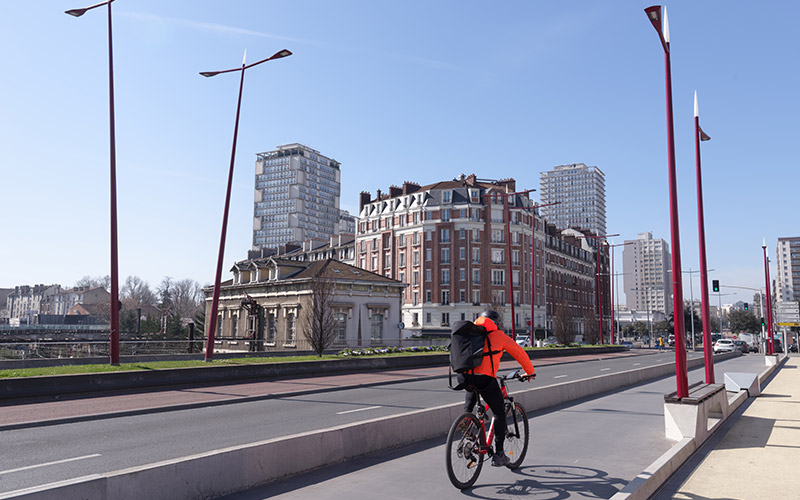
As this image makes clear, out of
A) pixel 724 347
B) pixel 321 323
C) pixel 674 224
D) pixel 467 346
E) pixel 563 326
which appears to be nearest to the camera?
pixel 467 346

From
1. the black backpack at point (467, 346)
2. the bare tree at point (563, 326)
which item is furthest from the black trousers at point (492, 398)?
the bare tree at point (563, 326)

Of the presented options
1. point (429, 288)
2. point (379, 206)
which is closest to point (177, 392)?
point (429, 288)

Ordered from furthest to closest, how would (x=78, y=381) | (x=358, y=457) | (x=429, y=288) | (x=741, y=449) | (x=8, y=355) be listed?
1. (x=429, y=288)
2. (x=8, y=355)
3. (x=78, y=381)
4. (x=741, y=449)
5. (x=358, y=457)

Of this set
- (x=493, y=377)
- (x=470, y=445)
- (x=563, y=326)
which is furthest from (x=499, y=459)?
(x=563, y=326)

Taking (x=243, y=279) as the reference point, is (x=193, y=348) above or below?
below

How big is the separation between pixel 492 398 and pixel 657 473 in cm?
208

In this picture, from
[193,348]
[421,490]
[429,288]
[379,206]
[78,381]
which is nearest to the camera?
[421,490]

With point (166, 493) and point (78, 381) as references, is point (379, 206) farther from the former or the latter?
point (166, 493)

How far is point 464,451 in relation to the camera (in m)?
5.94

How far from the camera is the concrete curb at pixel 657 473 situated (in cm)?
549

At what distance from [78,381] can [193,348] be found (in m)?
16.9

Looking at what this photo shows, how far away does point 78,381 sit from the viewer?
15648 mm

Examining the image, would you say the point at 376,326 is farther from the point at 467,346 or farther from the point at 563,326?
the point at 467,346

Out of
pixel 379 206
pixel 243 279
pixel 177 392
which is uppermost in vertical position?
pixel 379 206
